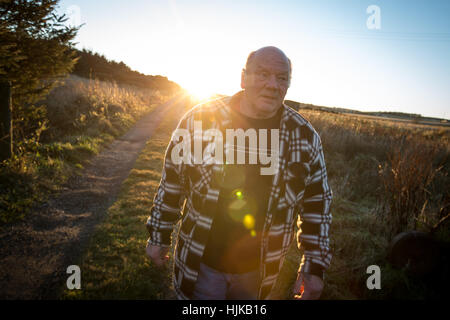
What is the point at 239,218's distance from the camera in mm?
1524

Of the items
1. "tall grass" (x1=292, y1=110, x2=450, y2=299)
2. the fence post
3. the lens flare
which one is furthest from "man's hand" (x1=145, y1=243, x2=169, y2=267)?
the fence post

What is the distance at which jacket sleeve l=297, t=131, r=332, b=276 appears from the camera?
5.09 ft

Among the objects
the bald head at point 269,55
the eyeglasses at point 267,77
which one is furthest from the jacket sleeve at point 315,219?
the bald head at point 269,55

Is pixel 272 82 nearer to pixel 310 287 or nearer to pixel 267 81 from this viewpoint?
pixel 267 81

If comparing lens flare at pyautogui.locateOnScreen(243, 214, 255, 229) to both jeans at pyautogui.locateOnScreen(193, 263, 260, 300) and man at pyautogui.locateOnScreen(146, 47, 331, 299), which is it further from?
jeans at pyautogui.locateOnScreen(193, 263, 260, 300)

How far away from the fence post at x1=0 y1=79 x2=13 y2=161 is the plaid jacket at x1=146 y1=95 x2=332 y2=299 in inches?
193

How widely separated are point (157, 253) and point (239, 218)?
2.12 ft

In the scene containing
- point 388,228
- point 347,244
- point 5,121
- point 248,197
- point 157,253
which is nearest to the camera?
point 248,197

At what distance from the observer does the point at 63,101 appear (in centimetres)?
1105

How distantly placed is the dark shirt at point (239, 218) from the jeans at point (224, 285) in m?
0.05

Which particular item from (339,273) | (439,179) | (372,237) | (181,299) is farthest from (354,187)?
(181,299)

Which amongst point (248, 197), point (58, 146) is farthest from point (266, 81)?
point (58, 146)

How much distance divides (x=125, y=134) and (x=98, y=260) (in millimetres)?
9077

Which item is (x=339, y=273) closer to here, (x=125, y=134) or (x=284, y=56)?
(x=284, y=56)
